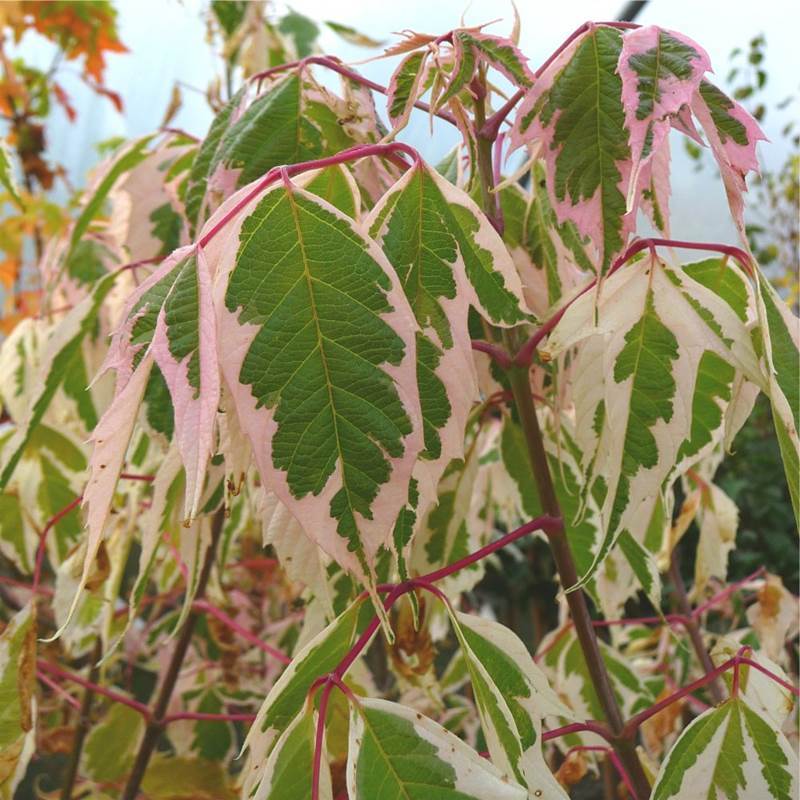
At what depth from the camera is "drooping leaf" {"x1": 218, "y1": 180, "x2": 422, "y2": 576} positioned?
0.33 m

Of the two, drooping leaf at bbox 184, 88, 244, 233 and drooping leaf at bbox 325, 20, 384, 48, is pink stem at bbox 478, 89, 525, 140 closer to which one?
drooping leaf at bbox 184, 88, 244, 233

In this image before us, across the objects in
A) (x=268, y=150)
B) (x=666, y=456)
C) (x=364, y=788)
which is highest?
(x=268, y=150)

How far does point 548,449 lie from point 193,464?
1.18ft

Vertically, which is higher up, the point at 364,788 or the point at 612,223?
the point at 612,223

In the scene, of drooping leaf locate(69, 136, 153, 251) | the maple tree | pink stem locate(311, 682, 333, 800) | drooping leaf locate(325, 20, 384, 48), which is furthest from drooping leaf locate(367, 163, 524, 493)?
the maple tree

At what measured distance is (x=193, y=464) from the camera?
0.30m

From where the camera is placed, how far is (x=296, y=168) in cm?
37

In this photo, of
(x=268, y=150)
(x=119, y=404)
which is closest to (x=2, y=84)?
(x=268, y=150)

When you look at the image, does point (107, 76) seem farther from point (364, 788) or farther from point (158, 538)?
point (364, 788)

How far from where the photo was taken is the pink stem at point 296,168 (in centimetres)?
36

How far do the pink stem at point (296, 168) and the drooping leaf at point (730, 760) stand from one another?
295mm

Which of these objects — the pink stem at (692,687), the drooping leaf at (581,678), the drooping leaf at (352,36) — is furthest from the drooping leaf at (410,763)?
the drooping leaf at (352,36)

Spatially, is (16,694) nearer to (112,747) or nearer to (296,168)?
(296,168)

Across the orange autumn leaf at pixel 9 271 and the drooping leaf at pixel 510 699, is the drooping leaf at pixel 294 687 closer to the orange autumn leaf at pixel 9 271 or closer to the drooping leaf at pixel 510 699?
the drooping leaf at pixel 510 699
